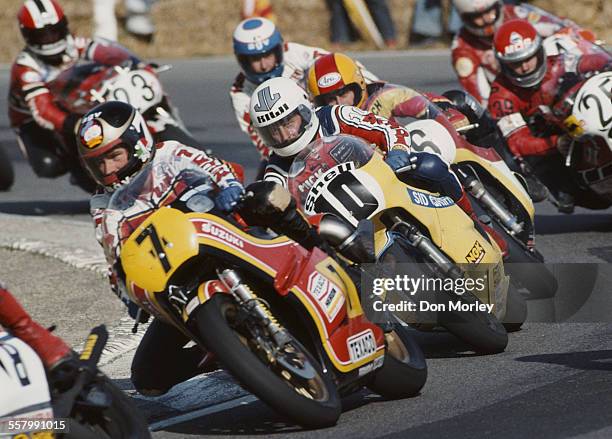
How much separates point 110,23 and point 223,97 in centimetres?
446

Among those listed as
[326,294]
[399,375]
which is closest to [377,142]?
[399,375]

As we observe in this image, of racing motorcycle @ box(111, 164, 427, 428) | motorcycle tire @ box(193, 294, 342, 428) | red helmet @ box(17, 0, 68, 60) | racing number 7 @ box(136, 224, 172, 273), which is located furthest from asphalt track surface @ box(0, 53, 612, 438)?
red helmet @ box(17, 0, 68, 60)

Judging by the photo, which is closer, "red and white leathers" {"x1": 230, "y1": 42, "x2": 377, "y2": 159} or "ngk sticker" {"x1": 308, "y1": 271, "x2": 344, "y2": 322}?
"ngk sticker" {"x1": 308, "y1": 271, "x2": 344, "y2": 322}

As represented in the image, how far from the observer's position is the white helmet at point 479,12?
524 inches

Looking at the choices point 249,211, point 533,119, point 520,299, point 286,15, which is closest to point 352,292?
point 249,211

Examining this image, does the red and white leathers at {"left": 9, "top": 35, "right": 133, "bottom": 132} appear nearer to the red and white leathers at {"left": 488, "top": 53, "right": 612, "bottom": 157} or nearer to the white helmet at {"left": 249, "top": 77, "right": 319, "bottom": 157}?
the red and white leathers at {"left": 488, "top": 53, "right": 612, "bottom": 157}

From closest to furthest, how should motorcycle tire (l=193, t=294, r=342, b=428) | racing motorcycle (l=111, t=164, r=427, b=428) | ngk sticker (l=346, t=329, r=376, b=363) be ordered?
motorcycle tire (l=193, t=294, r=342, b=428) → racing motorcycle (l=111, t=164, r=427, b=428) → ngk sticker (l=346, t=329, r=376, b=363)

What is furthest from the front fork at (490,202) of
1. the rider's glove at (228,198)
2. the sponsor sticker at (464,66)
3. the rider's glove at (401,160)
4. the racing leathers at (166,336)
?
the sponsor sticker at (464,66)

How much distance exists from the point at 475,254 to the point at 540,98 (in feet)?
11.7

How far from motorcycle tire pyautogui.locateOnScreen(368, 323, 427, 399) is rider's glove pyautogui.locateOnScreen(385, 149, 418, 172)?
1.01 meters

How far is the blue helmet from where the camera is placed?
12039 millimetres

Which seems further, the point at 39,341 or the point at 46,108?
the point at 46,108

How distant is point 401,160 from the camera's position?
7.92 meters

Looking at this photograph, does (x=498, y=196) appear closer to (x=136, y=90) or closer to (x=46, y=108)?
(x=136, y=90)
